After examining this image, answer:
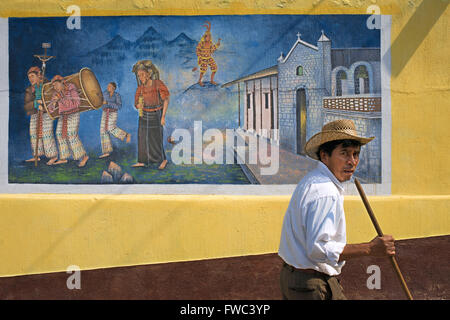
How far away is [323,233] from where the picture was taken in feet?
8.20

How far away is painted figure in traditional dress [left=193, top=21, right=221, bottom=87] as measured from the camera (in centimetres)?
556

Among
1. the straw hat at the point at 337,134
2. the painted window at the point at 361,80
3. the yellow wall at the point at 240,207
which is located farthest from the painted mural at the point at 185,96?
the straw hat at the point at 337,134

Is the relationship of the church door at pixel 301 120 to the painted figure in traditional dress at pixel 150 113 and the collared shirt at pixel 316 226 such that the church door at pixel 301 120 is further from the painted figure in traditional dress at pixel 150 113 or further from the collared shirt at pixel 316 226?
the collared shirt at pixel 316 226

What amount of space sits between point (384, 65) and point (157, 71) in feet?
8.97

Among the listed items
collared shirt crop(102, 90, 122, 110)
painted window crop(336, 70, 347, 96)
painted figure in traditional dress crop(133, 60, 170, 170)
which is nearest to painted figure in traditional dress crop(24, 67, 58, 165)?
collared shirt crop(102, 90, 122, 110)

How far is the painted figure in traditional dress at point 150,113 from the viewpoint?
561 centimetres

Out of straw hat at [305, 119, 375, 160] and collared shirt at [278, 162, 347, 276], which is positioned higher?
straw hat at [305, 119, 375, 160]

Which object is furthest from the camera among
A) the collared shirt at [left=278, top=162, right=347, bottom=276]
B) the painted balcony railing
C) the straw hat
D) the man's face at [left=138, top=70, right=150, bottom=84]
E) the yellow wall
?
the man's face at [left=138, top=70, right=150, bottom=84]

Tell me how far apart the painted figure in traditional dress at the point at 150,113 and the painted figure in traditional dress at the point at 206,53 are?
0.52 m

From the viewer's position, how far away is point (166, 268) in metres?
5.32

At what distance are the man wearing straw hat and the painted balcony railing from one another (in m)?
2.72

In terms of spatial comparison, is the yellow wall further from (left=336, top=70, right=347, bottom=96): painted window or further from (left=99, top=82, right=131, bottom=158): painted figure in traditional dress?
(left=99, top=82, right=131, bottom=158): painted figure in traditional dress

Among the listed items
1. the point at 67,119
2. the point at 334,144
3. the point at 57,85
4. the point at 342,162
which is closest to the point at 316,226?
the point at 342,162

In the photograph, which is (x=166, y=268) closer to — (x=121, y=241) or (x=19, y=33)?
(x=121, y=241)
